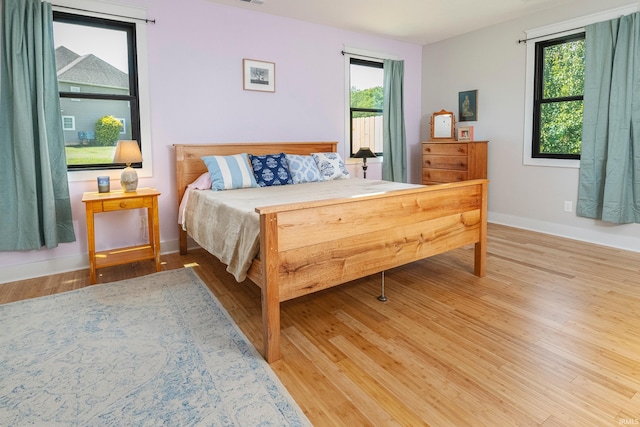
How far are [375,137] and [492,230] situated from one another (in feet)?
6.49

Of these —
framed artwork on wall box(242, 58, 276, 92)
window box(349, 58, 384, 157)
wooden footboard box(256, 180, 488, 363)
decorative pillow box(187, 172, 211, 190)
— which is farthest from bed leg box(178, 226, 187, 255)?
window box(349, 58, 384, 157)

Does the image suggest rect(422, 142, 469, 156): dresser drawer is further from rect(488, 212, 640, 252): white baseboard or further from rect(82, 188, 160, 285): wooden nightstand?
rect(82, 188, 160, 285): wooden nightstand

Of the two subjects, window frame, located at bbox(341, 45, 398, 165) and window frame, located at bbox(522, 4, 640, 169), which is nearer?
window frame, located at bbox(522, 4, 640, 169)

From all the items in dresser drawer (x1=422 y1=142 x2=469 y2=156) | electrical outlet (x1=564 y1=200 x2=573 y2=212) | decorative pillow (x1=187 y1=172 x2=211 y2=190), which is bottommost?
electrical outlet (x1=564 y1=200 x2=573 y2=212)

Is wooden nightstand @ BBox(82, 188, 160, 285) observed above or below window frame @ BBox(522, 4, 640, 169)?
below

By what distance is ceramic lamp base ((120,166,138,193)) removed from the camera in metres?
3.25

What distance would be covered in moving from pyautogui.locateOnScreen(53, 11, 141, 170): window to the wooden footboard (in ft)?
7.79

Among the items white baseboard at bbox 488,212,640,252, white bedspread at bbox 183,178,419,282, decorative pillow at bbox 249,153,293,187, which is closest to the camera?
white bedspread at bbox 183,178,419,282

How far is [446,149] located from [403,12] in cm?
172

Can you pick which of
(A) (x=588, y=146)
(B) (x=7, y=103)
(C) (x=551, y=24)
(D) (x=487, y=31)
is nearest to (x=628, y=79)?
(A) (x=588, y=146)

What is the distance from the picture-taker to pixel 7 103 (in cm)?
295

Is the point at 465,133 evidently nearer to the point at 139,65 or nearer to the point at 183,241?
the point at 183,241

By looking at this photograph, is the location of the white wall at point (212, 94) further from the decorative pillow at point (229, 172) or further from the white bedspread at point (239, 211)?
the white bedspread at point (239, 211)

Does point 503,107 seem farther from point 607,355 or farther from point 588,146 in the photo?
point 607,355
